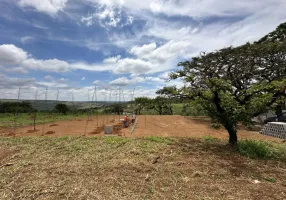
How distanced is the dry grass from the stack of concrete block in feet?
14.8

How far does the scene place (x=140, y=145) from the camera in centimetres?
612

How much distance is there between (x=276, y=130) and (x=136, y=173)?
27.2ft

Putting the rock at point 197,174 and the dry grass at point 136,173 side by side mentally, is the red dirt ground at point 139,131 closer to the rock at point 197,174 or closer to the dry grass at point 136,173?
the dry grass at point 136,173

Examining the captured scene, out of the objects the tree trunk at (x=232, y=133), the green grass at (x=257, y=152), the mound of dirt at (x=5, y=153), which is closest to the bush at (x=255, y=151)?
the green grass at (x=257, y=152)

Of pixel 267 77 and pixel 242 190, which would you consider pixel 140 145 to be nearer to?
pixel 242 190

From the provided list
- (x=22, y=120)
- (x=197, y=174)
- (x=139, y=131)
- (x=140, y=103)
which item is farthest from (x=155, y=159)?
(x=140, y=103)

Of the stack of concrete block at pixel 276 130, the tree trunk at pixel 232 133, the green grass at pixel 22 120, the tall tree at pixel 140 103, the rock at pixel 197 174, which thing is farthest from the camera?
the tall tree at pixel 140 103

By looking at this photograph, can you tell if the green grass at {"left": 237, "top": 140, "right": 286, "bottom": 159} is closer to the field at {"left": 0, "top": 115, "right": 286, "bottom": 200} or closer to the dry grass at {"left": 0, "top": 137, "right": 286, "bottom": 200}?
the field at {"left": 0, "top": 115, "right": 286, "bottom": 200}

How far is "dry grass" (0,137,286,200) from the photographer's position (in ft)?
10.6

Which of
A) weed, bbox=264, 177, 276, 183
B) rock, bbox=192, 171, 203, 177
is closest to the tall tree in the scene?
rock, bbox=192, 171, 203, 177

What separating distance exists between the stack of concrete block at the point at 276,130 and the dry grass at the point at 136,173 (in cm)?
451

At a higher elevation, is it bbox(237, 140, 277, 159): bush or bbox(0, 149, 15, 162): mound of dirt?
bbox(237, 140, 277, 159): bush

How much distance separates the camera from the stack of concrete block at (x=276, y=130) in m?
8.73

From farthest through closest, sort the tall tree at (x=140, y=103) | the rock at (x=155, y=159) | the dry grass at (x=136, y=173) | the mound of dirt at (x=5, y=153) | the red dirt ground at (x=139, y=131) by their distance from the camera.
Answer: the tall tree at (x=140, y=103) → the red dirt ground at (x=139, y=131) → the mound of dirt at (x=5, y=153) → the rock at (x=155, y=159) → the dry grass at (x=136, y=173)
